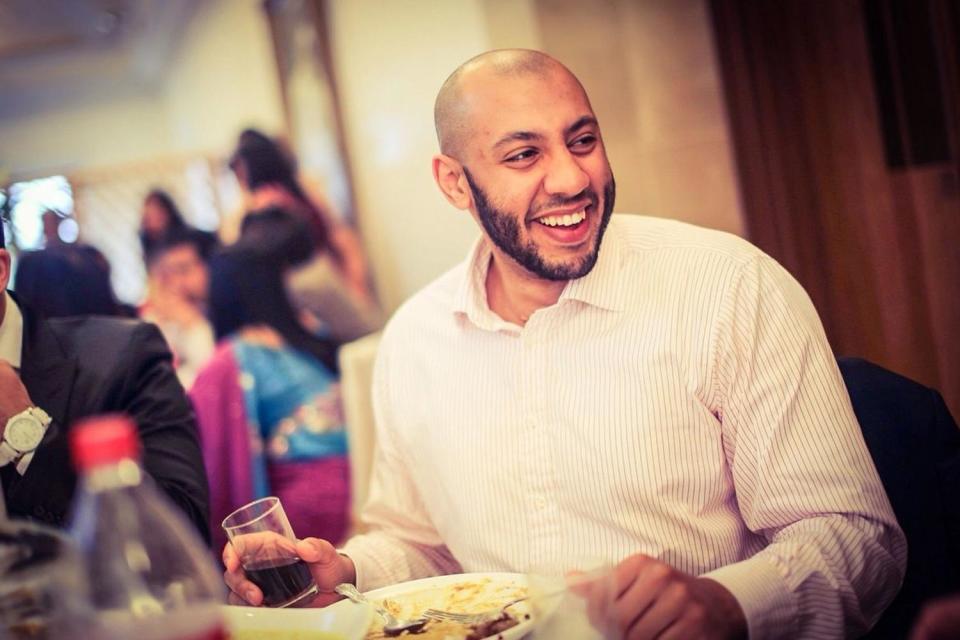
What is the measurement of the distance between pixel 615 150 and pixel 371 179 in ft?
5.09

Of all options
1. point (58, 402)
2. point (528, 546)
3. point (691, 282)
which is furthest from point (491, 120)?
point (58, 402)

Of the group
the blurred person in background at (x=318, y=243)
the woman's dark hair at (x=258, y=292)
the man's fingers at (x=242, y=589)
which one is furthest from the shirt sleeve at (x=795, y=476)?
the blurred person in background at (x=318, y=243)

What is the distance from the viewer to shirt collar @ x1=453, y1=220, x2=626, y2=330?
1251mm

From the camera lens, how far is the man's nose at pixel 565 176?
3.96 ft

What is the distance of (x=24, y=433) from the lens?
1.10 m

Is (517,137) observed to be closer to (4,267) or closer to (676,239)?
(676,239)

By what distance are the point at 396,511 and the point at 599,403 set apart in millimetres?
363

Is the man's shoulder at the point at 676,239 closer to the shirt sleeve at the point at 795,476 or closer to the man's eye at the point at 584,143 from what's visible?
the shirt sleeve at the point at 795,476

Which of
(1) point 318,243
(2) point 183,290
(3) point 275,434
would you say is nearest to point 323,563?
(3) point 275,434

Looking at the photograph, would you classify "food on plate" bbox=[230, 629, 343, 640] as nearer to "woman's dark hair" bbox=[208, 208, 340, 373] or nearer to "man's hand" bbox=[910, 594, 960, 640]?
"man's hand" bbox=[910, 594, 960, 640]

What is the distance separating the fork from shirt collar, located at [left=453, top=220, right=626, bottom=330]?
45 cm

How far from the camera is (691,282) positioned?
1.21 meters

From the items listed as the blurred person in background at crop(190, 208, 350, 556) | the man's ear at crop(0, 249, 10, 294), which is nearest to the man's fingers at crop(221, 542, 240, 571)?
the man's ear at crop(0, 249, 10, 294)

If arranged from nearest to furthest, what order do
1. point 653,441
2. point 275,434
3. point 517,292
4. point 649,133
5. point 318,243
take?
1. point 653,441
2. point 517,292
3. point 649,133
4. point 275,434
5. point 318,243
